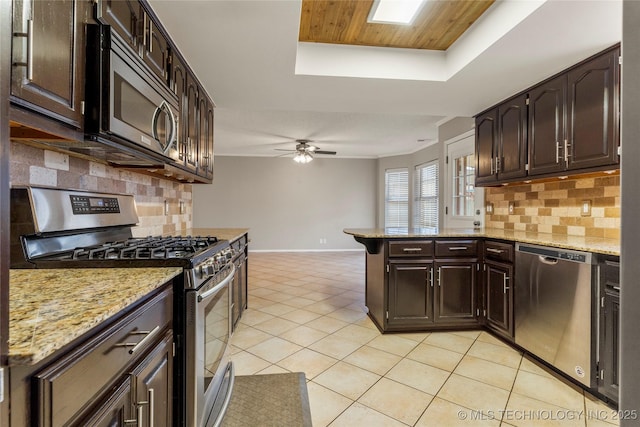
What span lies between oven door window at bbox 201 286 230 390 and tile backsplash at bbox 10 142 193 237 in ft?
2.92

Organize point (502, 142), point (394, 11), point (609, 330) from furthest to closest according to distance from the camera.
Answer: point (502, 142)
point (394, 11)
point (609, 330)

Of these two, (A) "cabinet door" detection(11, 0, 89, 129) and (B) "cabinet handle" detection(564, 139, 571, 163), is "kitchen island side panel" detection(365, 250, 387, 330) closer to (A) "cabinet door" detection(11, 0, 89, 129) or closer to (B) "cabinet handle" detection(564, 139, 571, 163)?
(B) "cabinet handle" detection(564, 139, 571, 163)

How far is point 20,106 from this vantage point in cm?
90

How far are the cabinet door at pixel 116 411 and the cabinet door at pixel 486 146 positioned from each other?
3381 millimetres

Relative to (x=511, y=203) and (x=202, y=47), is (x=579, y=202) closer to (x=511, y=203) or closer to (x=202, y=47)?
(x=511, y=203)

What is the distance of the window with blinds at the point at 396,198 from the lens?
7.39 m

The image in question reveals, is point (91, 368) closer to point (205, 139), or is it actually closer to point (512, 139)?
point (205, 139)

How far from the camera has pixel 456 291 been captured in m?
2.81

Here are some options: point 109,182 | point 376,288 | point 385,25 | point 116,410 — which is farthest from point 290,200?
point 116,410

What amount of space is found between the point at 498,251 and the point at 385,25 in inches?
79.5

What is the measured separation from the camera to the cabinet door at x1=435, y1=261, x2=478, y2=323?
279cm

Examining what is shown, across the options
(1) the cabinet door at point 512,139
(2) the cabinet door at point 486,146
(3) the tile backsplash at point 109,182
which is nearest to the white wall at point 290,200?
(3) the tile backsplash at point 109,182

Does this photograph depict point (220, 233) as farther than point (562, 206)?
Yes

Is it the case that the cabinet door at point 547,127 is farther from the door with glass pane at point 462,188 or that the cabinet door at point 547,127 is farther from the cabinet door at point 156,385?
the cabinet door at point 156,385
